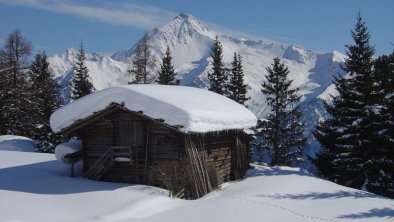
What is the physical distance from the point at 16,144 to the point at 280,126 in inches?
887

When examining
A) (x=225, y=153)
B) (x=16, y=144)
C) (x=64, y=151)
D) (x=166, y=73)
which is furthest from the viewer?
(x=166, y=73)

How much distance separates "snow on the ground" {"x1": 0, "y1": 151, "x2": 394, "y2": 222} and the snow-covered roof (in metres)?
3.02

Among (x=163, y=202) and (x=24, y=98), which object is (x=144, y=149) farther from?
(x=24, y=98)

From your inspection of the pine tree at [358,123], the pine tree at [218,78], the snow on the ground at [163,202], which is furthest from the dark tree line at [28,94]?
the pine tree at [358,123]

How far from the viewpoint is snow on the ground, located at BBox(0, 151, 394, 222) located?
52.0ft

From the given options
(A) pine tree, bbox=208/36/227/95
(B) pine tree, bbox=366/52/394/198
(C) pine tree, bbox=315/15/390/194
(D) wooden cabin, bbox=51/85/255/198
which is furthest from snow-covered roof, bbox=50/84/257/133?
(A) pine tree, bbox=208/36/227/95

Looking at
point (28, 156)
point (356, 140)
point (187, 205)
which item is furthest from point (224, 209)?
point (28, 156)

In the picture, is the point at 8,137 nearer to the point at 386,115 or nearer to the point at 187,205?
the point at 187,205

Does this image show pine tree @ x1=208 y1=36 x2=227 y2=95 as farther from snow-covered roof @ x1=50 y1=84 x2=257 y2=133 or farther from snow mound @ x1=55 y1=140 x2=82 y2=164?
snow mound @ x1=55 y1=140 x2=82 y2=164

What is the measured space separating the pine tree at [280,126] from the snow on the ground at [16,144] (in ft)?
65.9

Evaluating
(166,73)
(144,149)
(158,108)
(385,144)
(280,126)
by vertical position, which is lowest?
(144,149)

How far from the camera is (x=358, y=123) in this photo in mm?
27516

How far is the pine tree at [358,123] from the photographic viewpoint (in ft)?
89.1

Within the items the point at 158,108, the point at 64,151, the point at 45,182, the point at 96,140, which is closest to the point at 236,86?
the point at 96,140
